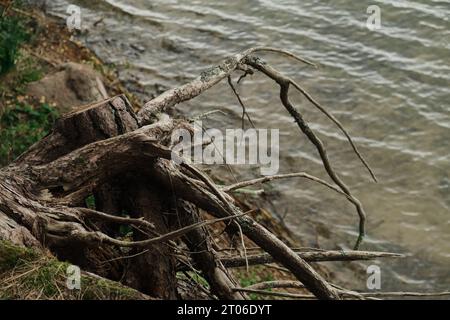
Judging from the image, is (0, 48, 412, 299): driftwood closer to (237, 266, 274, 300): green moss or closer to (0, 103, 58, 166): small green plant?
(237, 266, 274, 300): green moss

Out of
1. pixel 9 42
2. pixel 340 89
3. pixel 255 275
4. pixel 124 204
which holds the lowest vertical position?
pixel 255 275

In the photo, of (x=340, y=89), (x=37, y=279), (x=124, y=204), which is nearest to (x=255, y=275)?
(x=124, y=204)

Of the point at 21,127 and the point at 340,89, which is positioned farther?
the point at 340,89

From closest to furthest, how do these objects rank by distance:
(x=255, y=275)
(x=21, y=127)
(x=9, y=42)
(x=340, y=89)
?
(x=255, y=275) → (x=21, y=127) → (x=9, y=42) → (x=340, y=89)

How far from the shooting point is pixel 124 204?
2.82 m

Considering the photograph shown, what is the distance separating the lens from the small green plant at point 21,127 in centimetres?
496

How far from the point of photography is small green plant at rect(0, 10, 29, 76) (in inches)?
213

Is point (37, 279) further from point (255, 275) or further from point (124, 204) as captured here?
point (255, 275)

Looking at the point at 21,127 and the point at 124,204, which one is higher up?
Result: the point at 124,204

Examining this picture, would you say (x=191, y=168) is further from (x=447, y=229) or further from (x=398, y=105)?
(x=398, y=105)

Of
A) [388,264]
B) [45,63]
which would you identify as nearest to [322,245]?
[388,264]

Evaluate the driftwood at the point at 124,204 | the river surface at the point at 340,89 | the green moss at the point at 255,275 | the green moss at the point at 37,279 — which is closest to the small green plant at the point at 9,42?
the river surface at the point at 340,89

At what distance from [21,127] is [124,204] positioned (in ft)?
9.15
